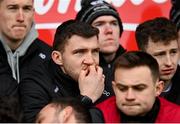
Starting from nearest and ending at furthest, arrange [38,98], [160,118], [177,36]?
[160,118]
[38,98]
[177,36]

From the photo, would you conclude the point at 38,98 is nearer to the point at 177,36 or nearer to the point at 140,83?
the point at 140,83

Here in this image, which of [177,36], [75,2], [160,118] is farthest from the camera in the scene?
[75,2]

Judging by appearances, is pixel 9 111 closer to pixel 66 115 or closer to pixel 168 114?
pixel 66 115

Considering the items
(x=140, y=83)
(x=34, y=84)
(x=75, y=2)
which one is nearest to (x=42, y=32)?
(x=75, y=2)

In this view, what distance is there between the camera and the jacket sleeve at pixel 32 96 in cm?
328

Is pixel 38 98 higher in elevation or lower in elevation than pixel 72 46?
lower

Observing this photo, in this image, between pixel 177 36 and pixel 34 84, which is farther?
pixel 177 36

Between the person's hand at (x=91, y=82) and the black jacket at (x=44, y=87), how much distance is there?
0.06 m

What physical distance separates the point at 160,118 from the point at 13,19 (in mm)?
1071

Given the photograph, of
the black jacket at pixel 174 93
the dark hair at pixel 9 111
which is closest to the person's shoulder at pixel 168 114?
the black jacket at pixel 174 93

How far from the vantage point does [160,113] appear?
10.2ft

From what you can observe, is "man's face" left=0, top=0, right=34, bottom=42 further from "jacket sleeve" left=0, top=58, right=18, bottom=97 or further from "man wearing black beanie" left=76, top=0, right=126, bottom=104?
"man wearing black beanie" left=76, top=0, right=126, bottom=104

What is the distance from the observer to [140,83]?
3.10 meters

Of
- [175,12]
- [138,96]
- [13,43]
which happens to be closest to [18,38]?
[13,43]
